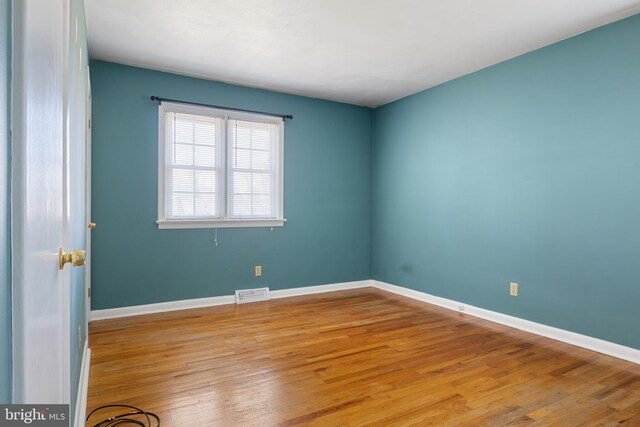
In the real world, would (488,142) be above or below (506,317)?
above

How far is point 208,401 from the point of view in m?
2.20

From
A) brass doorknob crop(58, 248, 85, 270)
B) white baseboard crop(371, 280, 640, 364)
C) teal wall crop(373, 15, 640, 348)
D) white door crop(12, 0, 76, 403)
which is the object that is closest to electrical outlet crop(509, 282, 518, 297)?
teal wall crop(373, 15, 640, 348)

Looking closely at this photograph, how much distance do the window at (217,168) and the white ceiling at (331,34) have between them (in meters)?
0.51

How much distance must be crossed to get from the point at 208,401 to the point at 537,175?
3.25m

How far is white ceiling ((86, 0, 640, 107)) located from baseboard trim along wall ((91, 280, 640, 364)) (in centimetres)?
251

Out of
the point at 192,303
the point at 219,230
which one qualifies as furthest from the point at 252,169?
the point at 192,303

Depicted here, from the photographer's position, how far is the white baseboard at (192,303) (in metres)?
3.82

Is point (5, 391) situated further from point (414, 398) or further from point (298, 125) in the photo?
point (298, 125)

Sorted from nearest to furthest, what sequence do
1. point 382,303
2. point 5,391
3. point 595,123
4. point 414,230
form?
1. point 5,391
2. point 595,123
3. point 382,303
4. point 414,230

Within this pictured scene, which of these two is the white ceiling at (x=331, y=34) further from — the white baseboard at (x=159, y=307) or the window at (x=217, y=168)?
the white baseboard at (x=159, y=307)

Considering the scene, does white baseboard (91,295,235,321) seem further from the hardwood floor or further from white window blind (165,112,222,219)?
white window blind (165,112,222,219)

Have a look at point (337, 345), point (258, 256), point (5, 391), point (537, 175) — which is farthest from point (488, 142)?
point (5, 391)

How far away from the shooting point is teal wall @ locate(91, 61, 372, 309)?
3.84 meters

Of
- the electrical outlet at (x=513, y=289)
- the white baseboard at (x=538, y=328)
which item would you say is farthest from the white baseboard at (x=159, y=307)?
the electrical outlet at (x=513, y=289)
